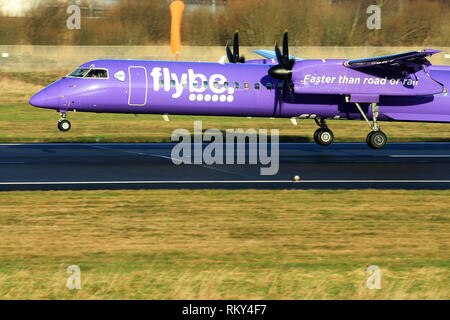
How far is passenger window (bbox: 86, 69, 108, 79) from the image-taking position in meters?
25.6

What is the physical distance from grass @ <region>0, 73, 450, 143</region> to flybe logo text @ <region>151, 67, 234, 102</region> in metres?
6.07

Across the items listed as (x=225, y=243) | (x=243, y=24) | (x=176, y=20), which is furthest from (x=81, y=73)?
(x=243, y=24)

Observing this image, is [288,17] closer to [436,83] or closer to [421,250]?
[436,83]

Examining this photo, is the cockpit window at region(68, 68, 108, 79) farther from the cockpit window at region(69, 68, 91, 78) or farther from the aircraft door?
the aircraft door

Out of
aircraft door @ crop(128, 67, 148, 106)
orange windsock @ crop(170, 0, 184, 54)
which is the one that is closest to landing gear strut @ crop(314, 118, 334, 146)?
aircraft door @ crop(128, 67, 148, 106)

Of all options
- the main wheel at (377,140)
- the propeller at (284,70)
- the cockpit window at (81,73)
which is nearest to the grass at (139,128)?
the main wheel at (377,140)

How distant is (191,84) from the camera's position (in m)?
25.5

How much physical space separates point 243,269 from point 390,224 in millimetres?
4845

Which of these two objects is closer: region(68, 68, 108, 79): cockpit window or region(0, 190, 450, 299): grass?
region(0, 190, 450, 299): grass

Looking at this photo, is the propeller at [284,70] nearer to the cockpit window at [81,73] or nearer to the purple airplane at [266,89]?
the purple airplane at [266,89]

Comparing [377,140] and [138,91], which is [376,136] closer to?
[377,140]

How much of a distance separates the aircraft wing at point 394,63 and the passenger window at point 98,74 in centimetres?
891

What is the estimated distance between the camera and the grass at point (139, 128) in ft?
105

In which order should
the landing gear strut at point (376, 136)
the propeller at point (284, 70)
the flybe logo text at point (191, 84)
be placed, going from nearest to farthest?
the flybe logo text at point (191, 84) < the propeller at point (284, 70) < the landing gear strut at point (376, 136)
